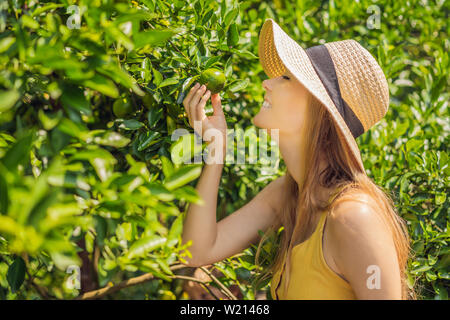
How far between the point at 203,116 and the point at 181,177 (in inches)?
19.3

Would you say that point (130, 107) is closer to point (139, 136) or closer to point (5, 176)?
point (139, 136)

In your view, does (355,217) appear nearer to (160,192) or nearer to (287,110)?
(287,110)

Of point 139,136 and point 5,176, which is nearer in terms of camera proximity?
point 5,176

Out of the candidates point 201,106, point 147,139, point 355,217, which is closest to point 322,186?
point 355,217

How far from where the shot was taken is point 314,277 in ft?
3.87

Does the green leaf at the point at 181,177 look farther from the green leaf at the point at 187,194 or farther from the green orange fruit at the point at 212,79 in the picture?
the green orange fruit at the point at 212,79

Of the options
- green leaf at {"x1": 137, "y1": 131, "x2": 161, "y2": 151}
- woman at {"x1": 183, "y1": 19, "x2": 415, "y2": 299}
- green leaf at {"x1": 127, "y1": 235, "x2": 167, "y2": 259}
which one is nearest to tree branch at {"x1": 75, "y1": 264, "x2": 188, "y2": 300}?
woman at {"x1": 183, "y1": 19, "x2": 415, "y2": 299}

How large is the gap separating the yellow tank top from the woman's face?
0.85ft

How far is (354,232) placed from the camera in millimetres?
1099

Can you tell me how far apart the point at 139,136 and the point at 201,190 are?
9.3 inches

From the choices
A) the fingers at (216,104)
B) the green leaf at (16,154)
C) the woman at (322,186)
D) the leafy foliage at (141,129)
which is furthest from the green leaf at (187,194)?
the fingers at (216,104)
